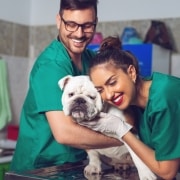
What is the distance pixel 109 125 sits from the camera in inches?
30.1

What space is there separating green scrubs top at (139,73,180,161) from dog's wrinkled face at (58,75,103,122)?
98 millimetres

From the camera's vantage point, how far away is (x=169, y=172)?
2.43 feet

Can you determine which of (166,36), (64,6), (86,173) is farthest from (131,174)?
(166,36)

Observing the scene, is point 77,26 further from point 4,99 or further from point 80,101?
point 4,99

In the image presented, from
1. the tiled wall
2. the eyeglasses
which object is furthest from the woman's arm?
the tiled wall

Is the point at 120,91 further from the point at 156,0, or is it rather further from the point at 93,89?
the point at 156,0

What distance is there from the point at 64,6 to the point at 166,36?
0.72 metres

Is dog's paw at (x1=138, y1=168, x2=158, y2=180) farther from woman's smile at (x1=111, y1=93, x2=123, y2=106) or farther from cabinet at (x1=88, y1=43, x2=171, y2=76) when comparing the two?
cabinet at (x1=88, y1=43, x2=171, y2=76)

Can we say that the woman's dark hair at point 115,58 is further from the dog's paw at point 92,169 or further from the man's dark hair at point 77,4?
the dog's paw at point 92,169

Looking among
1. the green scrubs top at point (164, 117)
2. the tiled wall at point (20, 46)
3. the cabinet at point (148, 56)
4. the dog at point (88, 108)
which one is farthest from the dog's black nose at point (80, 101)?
the tiled wall at point (20, 46)

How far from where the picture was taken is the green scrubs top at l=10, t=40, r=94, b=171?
0.83m

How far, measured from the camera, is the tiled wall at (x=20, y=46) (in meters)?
1.75

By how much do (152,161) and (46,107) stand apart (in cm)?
23

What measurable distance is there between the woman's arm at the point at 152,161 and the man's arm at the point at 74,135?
0.04m
